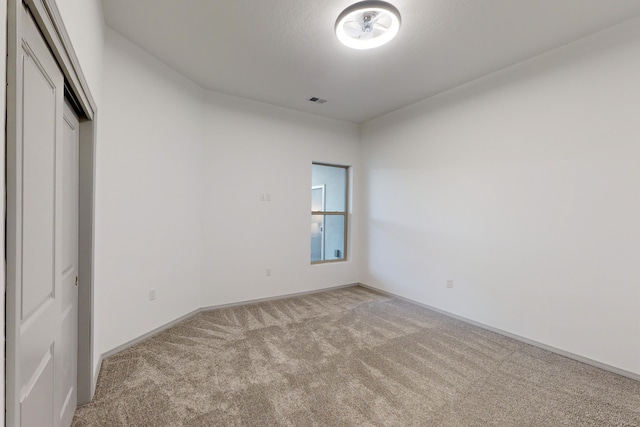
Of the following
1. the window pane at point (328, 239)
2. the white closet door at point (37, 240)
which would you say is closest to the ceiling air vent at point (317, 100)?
the window pane at point (328, 239)

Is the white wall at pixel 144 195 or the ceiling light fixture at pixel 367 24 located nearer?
the ceiling light fixture at pixel 367 24

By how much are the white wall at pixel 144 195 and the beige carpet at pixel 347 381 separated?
0.37m

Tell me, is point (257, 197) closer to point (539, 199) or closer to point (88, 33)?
point (88, 33)

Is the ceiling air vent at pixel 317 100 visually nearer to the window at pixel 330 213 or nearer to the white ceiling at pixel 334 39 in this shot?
the white ceiling at pixel 334 39

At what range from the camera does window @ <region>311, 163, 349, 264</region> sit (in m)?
5.08

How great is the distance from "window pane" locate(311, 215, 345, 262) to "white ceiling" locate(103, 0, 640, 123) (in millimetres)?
2227

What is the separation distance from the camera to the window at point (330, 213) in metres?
5.08

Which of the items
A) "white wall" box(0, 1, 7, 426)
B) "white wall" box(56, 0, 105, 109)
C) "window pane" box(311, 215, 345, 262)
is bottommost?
"window pane" box(311, 215, 345, 262)

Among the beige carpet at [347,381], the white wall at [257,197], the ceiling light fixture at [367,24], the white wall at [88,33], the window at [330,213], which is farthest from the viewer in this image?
the window at [330,213]

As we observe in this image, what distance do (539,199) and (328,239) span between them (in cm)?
319

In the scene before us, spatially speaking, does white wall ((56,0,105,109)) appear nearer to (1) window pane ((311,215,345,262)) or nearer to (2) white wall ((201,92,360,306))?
(2) white wall ((201,92,360,306))

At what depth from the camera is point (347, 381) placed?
222 cm

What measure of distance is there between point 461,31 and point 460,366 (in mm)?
2860

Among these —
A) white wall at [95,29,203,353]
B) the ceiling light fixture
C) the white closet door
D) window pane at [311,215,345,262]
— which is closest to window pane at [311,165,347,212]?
window pane at [311,215,345,262]
